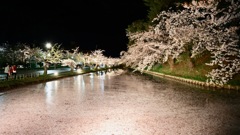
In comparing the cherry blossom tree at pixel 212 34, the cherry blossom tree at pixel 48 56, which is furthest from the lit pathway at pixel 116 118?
the cherry blossom tree at pixel 48 56

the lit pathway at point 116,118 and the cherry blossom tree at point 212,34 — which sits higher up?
the cherry blossom tree at point 212,34

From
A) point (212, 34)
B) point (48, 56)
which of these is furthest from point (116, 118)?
point (48, 56)

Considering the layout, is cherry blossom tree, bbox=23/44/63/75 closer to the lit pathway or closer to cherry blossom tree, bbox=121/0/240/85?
cherry blossom tree, bbox=121/0/240/85

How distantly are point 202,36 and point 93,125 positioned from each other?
2194cm

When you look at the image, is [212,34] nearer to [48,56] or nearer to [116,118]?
[116,118]

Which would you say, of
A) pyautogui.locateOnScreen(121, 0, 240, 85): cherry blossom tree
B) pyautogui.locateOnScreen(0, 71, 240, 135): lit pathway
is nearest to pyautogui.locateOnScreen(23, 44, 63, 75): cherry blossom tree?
pyautogui.locateOnScreen(121, 0, 240, 85): cherry blossom tree

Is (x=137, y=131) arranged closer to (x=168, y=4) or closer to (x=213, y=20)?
(x=213, y=20)

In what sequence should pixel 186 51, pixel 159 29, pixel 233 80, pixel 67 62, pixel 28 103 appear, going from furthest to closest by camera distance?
pixel 67 62 → pixel 159 29 → pixel 186 51 → pixel 233 80 → pixel 28 103

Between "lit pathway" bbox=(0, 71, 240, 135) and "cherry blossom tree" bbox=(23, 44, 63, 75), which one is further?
"cherry blossom tree" bbox=(23, 44, 63, 75)

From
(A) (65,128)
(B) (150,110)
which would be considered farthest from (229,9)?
(A) (65,128)

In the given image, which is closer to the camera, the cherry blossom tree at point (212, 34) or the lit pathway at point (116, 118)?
the lit pathway at point (116, 118)

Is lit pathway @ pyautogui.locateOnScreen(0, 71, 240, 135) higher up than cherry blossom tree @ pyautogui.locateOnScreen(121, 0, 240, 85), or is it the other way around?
cherry blossom tree @ pyautogui.locateOnScreen(121, 0, 240, 85)

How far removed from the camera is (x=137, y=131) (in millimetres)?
8258

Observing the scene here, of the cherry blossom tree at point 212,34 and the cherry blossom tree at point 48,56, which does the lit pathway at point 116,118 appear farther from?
the cherry blossom tree at point 48,56
